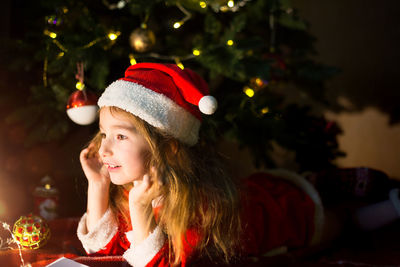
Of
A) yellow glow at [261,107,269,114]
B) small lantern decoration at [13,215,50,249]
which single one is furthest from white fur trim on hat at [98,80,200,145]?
yellow glow at [261,107,269,114]

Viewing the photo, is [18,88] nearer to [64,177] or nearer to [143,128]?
[64,177]

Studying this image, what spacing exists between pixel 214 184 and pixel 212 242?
0.17 meters

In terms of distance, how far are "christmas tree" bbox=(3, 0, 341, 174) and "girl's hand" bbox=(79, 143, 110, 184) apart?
5.9 inches

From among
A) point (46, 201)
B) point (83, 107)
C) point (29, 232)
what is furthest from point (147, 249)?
point (46, 201)

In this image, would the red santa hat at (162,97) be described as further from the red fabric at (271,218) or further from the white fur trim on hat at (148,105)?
the red fabric at (271,218)

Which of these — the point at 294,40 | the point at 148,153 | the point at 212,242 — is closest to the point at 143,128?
the point at 148,153

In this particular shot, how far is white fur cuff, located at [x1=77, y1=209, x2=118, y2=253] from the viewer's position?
1.00 metres

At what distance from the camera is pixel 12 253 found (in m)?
0.96

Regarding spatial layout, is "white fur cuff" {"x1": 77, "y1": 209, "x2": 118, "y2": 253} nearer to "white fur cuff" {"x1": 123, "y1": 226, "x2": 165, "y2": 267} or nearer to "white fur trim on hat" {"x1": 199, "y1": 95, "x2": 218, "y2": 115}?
"white fur cuff" {"x1": 123, "y1": 226, "x2": 165, "y2": 267}

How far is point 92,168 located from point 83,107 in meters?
0.18

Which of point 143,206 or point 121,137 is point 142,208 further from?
point 121,137

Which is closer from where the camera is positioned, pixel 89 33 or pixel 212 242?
pixel 212 242

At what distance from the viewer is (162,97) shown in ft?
2.89

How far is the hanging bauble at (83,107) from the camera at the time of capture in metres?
1.08
